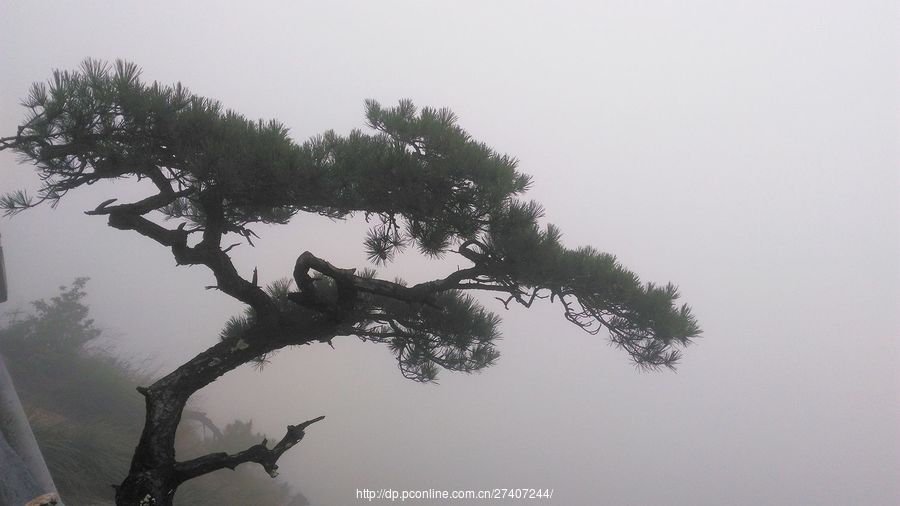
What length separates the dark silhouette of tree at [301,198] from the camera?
4.85 ft

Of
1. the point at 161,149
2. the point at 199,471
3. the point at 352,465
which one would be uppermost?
the point at 161,149

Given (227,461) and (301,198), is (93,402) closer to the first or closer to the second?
(227,461)

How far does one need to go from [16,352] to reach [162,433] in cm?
210

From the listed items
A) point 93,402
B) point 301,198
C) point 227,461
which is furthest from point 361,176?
point 93,402

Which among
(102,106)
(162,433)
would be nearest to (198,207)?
(102,106)

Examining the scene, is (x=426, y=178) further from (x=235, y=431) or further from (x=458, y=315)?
(x=235, y=431)

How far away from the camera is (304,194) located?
1536mm

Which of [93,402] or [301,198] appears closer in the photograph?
[301,198]

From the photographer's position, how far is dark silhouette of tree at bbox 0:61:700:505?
4.85ft

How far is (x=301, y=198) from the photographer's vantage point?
5.10ft

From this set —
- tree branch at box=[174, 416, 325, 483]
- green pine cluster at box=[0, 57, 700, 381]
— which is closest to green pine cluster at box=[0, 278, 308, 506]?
tree branch at box=[174, 416, 325, 483]

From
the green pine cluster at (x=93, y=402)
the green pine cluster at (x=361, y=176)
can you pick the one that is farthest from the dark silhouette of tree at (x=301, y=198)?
the green pine cluster at (x=93, y=402)

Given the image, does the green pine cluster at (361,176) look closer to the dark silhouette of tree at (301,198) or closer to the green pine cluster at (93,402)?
the dark silhouette of tree at (301,198)

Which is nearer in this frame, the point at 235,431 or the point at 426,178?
the point at 426,178
